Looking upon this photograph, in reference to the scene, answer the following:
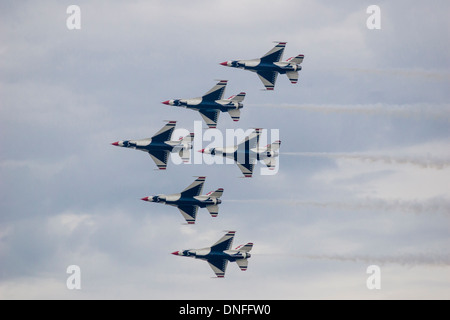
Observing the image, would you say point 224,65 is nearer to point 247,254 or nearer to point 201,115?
point 201,115

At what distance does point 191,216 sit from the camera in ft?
619

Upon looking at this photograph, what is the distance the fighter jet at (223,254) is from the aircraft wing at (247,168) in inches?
383

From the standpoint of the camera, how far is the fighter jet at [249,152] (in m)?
187

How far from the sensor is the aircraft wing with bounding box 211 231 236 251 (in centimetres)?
18738

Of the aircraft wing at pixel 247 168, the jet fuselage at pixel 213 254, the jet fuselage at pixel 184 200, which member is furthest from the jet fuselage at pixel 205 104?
the jet fuselage at pixel 213 254

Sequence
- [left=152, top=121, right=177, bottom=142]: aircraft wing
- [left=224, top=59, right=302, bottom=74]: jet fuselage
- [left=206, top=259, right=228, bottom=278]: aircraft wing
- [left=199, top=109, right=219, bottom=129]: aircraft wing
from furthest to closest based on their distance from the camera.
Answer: [left=199, top=109, right=219, bottom=129]: aircraft wing, [left=152, top=121, right=177, bottom=142]: aircraft wing, [left=224, top=59, right=302, bottom=74]: jet fuselage, [left=206, top=259, right=228, bottom=278]: aircraft wing

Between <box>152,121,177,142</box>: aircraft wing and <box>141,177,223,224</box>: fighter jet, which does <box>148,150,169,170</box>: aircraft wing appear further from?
<box>141,177,223,224</box>: fighter jet

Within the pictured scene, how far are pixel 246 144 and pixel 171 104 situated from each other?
13.8 metres

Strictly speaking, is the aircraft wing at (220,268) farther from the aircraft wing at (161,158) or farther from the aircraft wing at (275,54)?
the aircraft wing at (275,54)

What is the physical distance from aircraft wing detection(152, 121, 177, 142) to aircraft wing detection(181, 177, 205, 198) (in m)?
8.23

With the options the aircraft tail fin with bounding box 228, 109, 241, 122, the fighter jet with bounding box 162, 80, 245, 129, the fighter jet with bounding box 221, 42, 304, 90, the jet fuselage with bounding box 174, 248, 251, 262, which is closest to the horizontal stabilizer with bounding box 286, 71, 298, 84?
the fighter jet with bounding box 221, 42, 304, 90

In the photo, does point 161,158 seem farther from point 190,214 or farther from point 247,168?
point 247,168

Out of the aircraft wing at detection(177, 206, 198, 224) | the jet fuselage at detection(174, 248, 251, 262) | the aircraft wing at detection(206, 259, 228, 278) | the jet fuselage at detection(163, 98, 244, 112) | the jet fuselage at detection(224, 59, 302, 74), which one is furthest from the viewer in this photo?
the jet fuselage at detection(224, 59, 302, 74)
